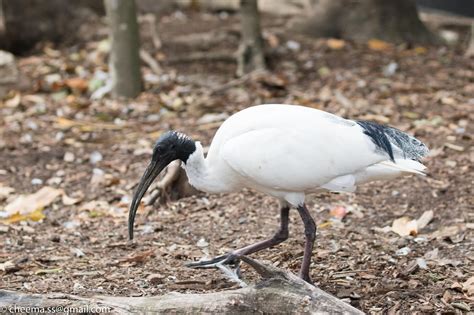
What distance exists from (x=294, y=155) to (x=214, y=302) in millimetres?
1123

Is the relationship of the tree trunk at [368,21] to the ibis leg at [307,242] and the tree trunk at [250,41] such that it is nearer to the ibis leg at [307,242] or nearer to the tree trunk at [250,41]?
the tree trunk at [250,41]

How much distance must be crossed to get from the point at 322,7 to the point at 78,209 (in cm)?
598

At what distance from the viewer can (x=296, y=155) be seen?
4543mm

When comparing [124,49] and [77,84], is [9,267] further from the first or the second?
[77,84]

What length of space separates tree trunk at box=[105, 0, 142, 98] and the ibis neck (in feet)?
14.4

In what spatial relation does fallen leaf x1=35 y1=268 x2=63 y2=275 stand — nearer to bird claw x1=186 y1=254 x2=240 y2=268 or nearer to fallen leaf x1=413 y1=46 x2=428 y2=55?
bird claw x1=186 y1=254 x2=240 y2=268

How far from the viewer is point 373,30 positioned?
1116cm

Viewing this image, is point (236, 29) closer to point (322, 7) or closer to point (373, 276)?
point (322, 7)

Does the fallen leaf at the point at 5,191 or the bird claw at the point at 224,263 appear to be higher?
the bird claw at the point at 224,263

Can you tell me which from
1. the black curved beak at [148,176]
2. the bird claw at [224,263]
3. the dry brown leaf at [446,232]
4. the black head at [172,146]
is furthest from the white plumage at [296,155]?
the dry brown leaf at [446,232]

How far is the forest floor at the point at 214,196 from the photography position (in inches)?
192

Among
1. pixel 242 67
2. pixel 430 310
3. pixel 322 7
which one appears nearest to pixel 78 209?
pixel 430 310

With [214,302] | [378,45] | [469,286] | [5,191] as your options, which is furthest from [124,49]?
[214,302]

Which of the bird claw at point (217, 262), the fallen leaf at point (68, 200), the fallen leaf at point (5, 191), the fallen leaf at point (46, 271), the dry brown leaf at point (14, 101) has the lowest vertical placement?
the fallen leaf at point (68, 200)
